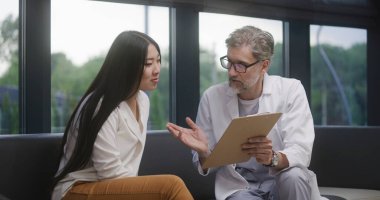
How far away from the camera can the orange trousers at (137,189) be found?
1939 millimetres

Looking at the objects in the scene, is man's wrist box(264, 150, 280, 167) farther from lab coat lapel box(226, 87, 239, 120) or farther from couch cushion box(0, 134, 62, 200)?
couch cushion box(0, 134, 62, 200)

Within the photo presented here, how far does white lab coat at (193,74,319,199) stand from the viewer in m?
2.39

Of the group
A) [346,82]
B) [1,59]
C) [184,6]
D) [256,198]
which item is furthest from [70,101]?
[346,82]

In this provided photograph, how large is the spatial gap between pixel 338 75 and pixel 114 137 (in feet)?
14.6

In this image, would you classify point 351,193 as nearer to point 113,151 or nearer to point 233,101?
point 233,101

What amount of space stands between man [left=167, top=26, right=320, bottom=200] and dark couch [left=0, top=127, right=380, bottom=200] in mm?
467

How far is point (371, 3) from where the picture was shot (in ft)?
18.9

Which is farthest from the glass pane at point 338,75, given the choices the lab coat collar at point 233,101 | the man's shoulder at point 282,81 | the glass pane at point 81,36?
the lab coat collar at point 233,101

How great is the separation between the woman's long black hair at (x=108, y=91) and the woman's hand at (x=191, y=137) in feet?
0.86

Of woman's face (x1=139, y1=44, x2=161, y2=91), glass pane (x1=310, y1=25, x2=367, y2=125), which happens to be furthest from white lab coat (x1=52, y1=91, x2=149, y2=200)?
glass pane (x1=310, y1=25, x2=367, y2=125)

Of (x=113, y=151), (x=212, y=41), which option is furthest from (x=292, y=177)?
(x=212, y=41)

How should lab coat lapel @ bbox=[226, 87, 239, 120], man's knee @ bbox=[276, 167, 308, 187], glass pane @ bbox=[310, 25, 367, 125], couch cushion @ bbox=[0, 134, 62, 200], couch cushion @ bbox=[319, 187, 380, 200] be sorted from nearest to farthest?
man's knee @ bbox=[276, 167, 308, 187] → couch cushion @ bbox=[0, 134, 62, 200] → lab coat lapel @ bbox=[226, 87, 239, 120] → couch cushion @ bbox=[319, 187, 380, 200] → glass pane @ bbox=[310, 25, 367, 125]

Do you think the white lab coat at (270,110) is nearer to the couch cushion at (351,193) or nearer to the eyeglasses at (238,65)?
the eyeglasses at (238,65)

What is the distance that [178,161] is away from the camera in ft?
9.84
